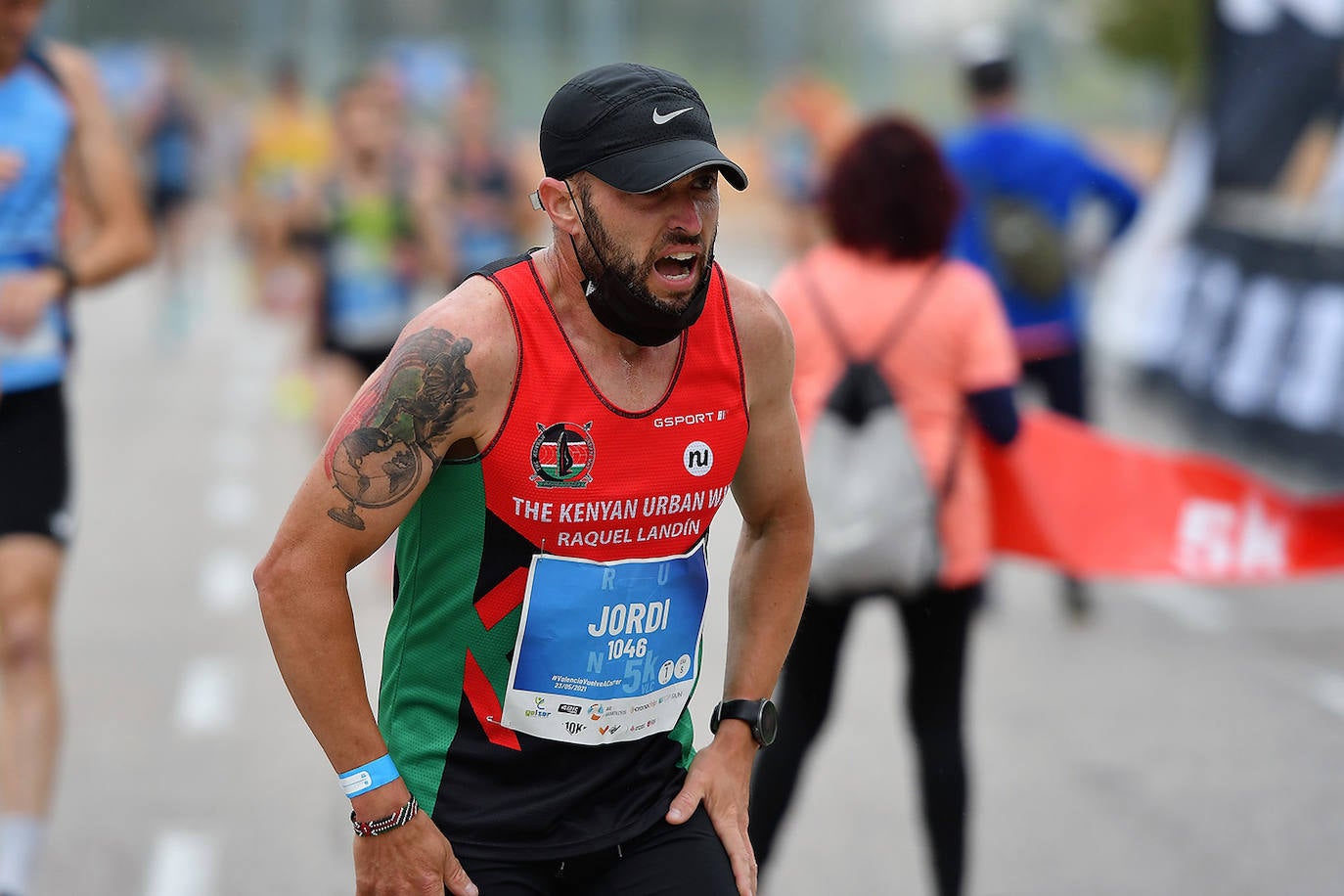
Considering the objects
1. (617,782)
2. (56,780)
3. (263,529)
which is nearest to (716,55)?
(263,529)

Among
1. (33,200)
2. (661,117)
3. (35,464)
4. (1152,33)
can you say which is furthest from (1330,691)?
(1152,33)

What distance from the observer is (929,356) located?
15.6ft

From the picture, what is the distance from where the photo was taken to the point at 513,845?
2.86 metres

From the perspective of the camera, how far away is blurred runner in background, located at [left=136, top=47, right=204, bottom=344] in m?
20.5

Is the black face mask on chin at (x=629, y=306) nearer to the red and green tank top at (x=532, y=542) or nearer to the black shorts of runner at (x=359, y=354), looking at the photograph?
the red and green tank top at (x=532, y=542)

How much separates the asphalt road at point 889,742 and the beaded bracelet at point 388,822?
8.64 feet

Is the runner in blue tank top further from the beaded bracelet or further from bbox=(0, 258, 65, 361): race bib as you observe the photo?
the beaded bracelet

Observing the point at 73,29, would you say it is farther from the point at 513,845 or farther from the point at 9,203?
the point at 513,845

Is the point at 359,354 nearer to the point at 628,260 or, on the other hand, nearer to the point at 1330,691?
the point at 1330,691

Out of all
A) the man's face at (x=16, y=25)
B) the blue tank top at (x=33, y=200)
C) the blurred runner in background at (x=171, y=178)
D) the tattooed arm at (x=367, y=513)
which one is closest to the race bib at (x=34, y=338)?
the blue tank top at (x=33, y=200)

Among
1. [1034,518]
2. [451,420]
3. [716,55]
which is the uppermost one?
[451,420]

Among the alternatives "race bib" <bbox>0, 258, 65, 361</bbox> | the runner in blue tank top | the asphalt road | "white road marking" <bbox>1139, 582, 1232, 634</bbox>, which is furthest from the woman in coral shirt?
"white road marking" <bbox>1139, 582, 1232, 634</bbox>

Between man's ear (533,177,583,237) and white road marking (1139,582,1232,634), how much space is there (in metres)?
6.21

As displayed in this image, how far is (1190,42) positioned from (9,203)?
24.1m
